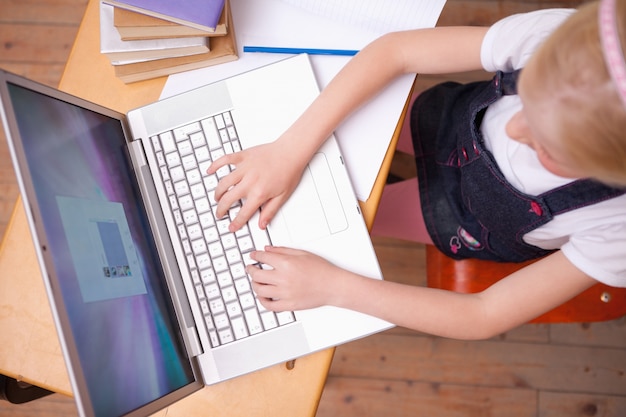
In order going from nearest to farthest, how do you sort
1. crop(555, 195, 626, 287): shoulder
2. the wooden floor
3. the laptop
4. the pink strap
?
the pink strap
the laptop
crop(555, 195, 626, 287): shoulder
the wooden floor

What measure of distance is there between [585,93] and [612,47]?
0.05 m

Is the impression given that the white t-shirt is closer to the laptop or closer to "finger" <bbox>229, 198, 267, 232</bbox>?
the laptop

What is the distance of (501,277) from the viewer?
0.89 metres

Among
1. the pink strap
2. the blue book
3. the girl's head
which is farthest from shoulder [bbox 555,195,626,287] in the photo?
the blue book

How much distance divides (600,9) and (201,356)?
0.61 m

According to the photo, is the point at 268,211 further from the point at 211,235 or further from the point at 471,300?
the point at 471,300

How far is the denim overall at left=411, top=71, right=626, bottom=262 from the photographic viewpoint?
0.71 metres

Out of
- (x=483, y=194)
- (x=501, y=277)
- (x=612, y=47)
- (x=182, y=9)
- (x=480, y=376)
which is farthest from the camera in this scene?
(x=480, y=376)

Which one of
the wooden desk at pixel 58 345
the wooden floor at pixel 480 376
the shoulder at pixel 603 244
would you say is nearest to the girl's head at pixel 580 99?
the shoulder at pixel 603 244

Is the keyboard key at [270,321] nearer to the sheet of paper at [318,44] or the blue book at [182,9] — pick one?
the sheet of paper at [318,44]

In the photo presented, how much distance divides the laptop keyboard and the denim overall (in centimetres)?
36

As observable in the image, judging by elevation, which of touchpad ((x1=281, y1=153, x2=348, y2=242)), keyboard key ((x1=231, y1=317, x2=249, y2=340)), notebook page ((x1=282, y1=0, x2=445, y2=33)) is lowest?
keyboard key ((x1=231, y1=317, x2=249, y2=340))

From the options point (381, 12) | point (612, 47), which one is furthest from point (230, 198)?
point (612, 47)

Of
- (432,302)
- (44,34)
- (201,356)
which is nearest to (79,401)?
(201,356)
